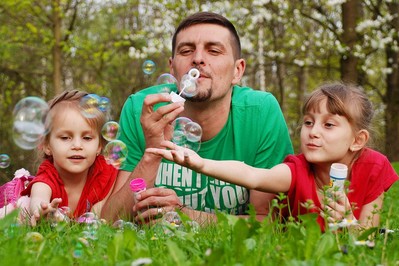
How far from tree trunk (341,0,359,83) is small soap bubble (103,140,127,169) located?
26.1ft

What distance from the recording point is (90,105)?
3338mm

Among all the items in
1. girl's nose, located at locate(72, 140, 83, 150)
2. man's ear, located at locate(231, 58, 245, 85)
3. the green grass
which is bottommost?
the green grass

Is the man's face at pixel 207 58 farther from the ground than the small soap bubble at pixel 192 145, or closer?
farther from the ground

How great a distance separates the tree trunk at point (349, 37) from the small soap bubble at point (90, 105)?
7894 mm

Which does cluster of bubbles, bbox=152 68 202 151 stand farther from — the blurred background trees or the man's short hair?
the blurred background trees

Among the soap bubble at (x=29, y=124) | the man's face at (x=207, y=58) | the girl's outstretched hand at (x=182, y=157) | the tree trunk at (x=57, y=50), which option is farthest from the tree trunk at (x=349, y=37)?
the girl's outstretched hand at (x=182, y=157)

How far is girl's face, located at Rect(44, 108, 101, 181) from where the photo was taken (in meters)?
3.24

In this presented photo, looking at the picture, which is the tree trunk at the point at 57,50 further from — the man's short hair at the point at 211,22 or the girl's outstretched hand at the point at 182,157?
the girl's outstretched hand at the point at 182,157

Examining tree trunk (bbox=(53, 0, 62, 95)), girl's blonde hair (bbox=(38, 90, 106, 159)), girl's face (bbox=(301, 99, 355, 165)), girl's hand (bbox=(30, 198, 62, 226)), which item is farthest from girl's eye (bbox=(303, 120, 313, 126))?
tree trunk (bbox=(53, 0, 62, 95))

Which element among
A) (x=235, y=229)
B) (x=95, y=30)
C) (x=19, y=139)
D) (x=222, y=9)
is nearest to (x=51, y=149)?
(x=19, y=139)

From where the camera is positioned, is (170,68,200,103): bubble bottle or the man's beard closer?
(170,68,200,103): bubble bottle

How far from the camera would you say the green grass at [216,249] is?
168 cm

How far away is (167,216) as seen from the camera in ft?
9.24

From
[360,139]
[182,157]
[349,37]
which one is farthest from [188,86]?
[349,37]
